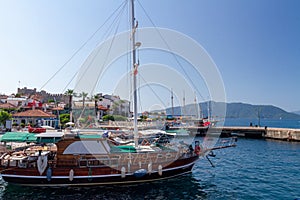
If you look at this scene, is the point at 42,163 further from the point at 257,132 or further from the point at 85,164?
the point at 257,132

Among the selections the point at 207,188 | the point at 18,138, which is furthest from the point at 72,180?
the point at 207,188

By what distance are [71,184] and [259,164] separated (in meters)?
18.4

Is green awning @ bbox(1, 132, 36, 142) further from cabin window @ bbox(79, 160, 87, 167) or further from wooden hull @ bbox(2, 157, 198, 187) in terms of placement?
cabin window @ bbox(79, 160, 87, 167)

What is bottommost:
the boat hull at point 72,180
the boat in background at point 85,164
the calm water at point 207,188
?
the calm water at point 207,188

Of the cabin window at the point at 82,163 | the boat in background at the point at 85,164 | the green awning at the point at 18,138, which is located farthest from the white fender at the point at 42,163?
the green awning at the point at 18,138

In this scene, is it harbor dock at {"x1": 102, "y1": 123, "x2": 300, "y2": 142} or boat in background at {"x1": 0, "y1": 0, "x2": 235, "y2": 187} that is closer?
boat in background at {"x1": 0, "y1": 0, "x2": 235, "y2": 187}

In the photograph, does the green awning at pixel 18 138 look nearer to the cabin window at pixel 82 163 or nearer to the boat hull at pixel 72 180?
the boat hull at pixel 72 180

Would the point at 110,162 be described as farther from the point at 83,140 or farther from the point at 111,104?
the point at 111,104

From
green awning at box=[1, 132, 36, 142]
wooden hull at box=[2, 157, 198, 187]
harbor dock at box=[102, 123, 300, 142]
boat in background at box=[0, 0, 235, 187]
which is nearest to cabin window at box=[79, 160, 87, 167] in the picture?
boat in background at box=[0, 0, 235, 187]

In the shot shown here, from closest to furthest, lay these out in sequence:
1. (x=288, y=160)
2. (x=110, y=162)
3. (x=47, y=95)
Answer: (x=110, y=162)
(x=288, y=160)
(x=47, y=95)

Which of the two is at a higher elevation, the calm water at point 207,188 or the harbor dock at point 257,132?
the harbor dock at point 257,132

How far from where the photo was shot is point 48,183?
13.7 meters

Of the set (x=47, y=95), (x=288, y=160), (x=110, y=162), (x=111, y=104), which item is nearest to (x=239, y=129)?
(x=288, y=160)

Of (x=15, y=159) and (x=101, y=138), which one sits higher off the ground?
(x=101, y=138)
